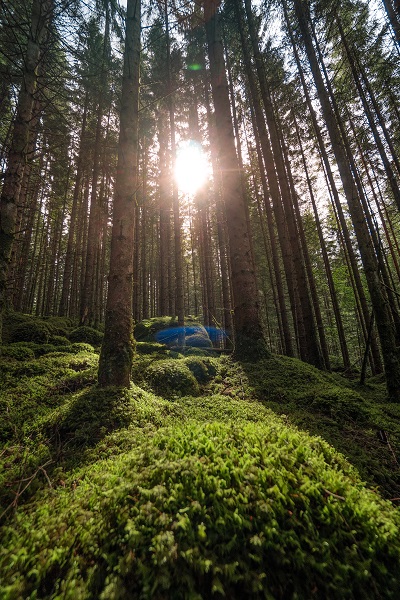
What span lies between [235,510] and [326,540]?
1.69ft

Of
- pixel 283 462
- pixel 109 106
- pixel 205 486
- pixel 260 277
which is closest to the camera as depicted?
pixel 205 486

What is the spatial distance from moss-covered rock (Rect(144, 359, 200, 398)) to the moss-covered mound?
9.46ft

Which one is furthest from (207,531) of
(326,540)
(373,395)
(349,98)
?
(349,98)

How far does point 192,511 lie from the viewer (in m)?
1.46

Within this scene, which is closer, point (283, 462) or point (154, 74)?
point (283, 462)

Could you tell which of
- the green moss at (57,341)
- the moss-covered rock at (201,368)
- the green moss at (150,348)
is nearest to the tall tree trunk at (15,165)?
the green moss at (57,341)

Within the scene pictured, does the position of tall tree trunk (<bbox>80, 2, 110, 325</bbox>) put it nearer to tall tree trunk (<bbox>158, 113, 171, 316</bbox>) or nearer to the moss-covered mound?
tall tree trunk (<bbox>158, 113, 171, 316</bbox>)

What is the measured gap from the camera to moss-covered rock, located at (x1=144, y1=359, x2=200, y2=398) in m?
4.87

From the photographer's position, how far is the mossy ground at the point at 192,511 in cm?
121

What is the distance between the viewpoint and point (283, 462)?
191cm

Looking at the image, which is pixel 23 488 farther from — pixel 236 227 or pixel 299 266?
pixel 299 266

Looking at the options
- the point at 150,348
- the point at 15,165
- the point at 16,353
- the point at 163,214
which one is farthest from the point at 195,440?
the point at 163,214

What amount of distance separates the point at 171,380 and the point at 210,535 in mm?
3840

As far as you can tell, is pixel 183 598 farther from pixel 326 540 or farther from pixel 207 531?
pixel 326 540
